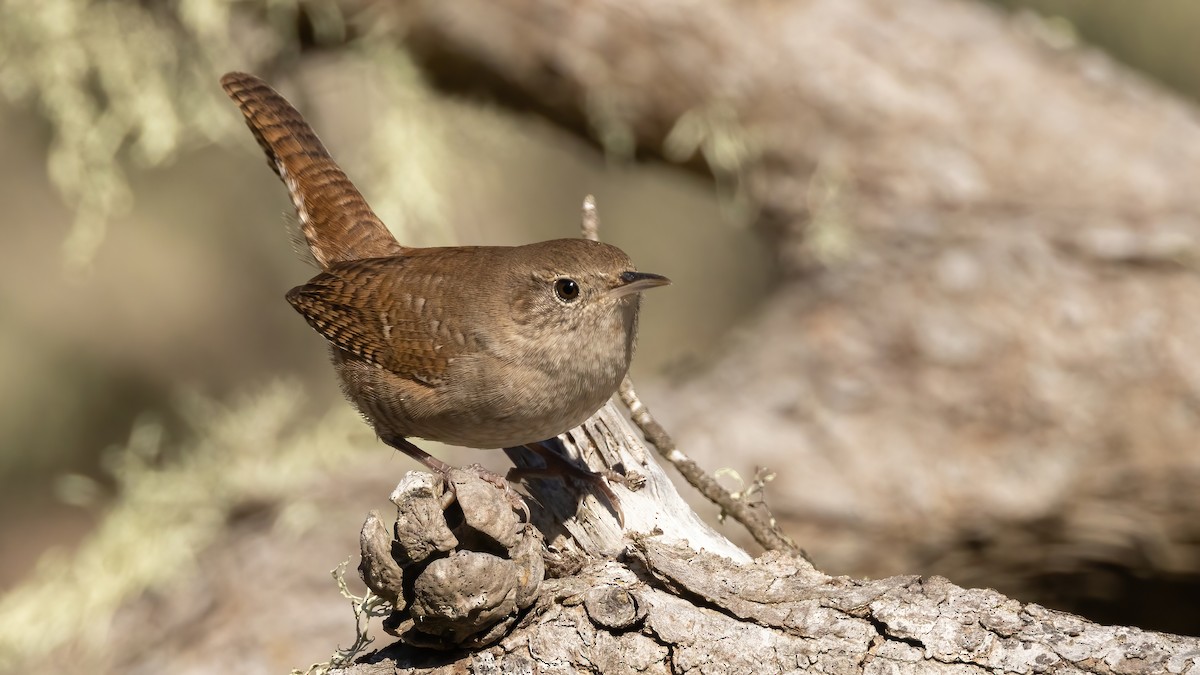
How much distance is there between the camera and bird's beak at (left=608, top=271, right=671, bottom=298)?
113 inches

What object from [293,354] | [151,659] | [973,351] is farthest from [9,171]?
[973,351]

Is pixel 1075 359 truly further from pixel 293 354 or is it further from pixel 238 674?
pixel 293 354

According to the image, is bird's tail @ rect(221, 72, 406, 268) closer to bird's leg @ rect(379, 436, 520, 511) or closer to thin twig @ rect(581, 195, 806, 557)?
bird's leg @ rect(379, 436, 520, 511)

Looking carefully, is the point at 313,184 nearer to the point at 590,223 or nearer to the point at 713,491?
the point at 590,223

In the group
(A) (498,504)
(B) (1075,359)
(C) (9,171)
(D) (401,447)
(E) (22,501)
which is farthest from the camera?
(E) (22,501)

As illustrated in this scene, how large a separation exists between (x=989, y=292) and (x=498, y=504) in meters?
3.04

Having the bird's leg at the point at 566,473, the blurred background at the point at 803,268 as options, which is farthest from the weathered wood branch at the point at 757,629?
the blurred background at the point at 803,268

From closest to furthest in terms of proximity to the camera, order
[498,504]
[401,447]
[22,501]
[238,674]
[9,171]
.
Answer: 1. [498,504]
2. [401,447]
3. [238,674]
4. [9,171]
5. [22,501]

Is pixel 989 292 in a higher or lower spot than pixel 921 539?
higher

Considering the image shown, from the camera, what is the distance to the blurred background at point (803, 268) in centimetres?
465

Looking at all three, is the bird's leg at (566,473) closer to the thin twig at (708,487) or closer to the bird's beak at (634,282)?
the thin twig at (708,487)

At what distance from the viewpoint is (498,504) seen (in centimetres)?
247

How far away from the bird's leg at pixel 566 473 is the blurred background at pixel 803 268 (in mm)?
1562

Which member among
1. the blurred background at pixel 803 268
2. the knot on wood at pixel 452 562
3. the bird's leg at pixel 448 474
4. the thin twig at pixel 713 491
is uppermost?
the blurred background at pixel 803 268
